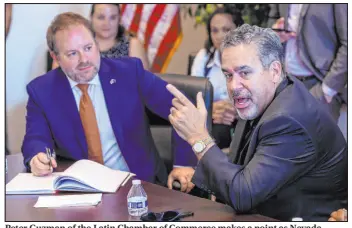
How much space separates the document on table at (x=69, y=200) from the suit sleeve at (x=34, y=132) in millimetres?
439

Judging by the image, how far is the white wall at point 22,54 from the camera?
3164mm

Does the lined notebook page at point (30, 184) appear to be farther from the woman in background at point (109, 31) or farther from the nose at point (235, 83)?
the woman in background at point (109, 31)

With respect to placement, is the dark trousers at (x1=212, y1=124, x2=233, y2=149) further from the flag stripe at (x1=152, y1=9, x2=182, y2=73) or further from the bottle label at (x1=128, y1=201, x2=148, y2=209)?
the flag stripe at (x1=152, y1=9, x2=182, y2=73)

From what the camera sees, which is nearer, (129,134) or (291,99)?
(291,99)

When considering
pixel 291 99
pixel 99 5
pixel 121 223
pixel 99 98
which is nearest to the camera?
pixel 121 223

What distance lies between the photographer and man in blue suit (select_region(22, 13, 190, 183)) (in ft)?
7.75

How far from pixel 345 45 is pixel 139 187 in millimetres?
1628

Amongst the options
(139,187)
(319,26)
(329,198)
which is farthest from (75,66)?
(319,26)

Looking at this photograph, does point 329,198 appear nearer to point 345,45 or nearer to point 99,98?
point 99,98

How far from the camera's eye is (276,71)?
70.2 inches

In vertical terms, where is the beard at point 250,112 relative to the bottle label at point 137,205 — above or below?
above

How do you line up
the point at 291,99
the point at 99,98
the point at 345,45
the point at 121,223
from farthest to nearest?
the point at 345,45
the point at 99,98
the point at 291,99
the point at 121,223

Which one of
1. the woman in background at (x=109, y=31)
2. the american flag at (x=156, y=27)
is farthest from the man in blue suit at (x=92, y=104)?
the american flag at (x=156, y=27)

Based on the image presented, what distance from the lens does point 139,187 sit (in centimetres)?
177
